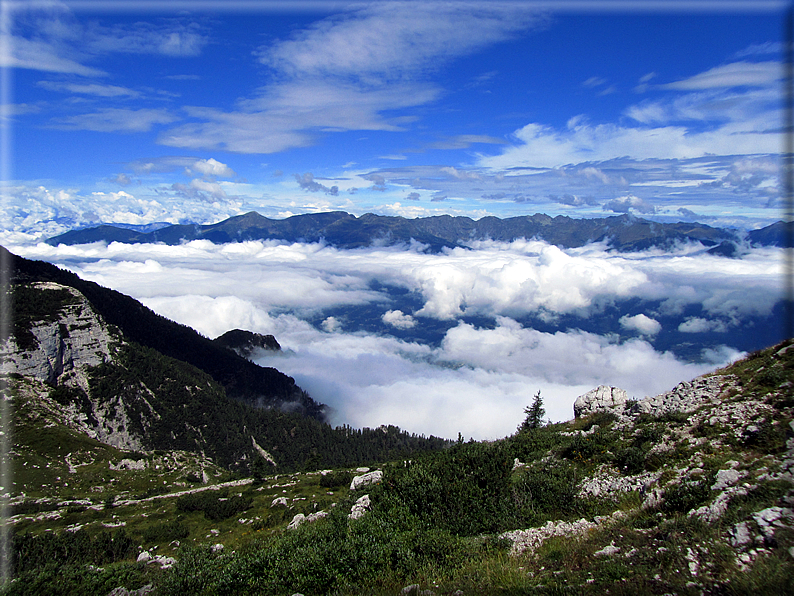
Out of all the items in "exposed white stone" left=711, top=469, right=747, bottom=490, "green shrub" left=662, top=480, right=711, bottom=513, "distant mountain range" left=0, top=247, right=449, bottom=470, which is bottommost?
"distant mountain range" left=0, top=247, right=449, bottom=470

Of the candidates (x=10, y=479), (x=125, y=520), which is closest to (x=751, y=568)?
(x=125, y=520)

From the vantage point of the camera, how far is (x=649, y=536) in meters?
10.2

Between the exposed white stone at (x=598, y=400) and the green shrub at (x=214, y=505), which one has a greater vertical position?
the exposed white stone at (x=598, y=400)

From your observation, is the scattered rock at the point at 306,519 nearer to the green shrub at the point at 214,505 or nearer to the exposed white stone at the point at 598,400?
the exposed white stone at the point at 598,400

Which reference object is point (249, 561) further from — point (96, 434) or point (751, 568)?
point (96, 434)

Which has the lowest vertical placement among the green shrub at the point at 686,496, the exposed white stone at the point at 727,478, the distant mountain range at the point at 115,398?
the distant mountain range at the point at 115,398

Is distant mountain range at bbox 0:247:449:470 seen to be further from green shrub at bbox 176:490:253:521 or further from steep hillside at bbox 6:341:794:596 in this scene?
steep hillside at bbox 6:341:794:596

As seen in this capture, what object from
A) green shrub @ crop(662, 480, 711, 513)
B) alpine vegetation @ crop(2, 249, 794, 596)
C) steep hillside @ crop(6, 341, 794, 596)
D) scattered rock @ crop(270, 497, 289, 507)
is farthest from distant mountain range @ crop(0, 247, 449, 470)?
green shrub @ crop(662, 480, 711, 513)

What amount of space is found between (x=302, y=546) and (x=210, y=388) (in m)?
186

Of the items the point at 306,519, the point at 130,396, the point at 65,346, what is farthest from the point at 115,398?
the point at 306,519

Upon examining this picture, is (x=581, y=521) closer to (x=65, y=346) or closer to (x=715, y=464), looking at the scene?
(x=715, y=464)

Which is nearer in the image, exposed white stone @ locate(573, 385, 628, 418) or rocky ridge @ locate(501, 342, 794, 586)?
rocky ridge @ locate(501, 342, 794, 586)

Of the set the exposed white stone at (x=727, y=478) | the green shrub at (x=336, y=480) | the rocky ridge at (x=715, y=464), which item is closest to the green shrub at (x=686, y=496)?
the rocky ridge at (x=715, y=464)

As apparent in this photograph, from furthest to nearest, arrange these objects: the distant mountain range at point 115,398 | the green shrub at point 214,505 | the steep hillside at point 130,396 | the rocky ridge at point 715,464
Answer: the steep hillside at point 130,396 → the distant mountain range at point 115,398 → the green shrub at point 214,505 → the rocky ridge at point 715,464
